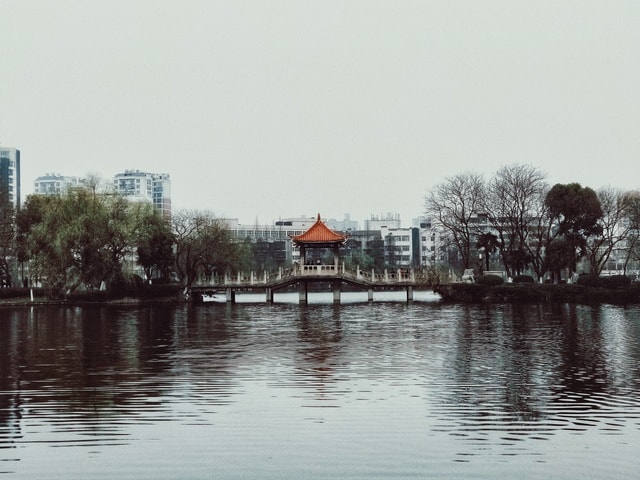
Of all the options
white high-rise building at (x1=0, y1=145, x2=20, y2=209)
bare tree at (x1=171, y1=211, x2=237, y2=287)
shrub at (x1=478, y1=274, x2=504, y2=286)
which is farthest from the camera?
white high-rise building at (x1=0, y1=145, x2=20, y2=209)

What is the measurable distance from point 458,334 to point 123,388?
594 inches

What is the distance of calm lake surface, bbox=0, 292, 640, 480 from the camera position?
957 cm

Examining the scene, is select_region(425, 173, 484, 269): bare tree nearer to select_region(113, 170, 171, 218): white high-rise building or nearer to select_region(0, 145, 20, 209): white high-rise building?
select_region(0, 145, 20, 209): white high-rise building

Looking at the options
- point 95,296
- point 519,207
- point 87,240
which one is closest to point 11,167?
point 95,296

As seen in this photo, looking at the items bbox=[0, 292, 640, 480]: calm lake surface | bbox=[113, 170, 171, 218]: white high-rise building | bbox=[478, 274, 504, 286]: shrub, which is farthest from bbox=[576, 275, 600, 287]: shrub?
bbox=[113, 170, 171, 218]: white high-rise building

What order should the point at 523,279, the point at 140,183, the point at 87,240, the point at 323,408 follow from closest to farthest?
the point at 323,408, the point at 87,240, the point at 523,279, the point at 140,183

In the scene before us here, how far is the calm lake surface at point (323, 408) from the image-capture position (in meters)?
9.57

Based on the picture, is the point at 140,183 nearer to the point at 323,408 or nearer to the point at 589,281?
the point at 589,281

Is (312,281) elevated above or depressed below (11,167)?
below

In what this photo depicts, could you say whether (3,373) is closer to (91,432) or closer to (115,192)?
(91,432)

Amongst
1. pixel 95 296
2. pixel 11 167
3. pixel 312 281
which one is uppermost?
pixel 11 167

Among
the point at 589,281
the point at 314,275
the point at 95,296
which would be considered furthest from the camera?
the point at 314,275

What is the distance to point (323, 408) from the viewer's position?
13.1 m

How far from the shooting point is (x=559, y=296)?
54719 millimetres
